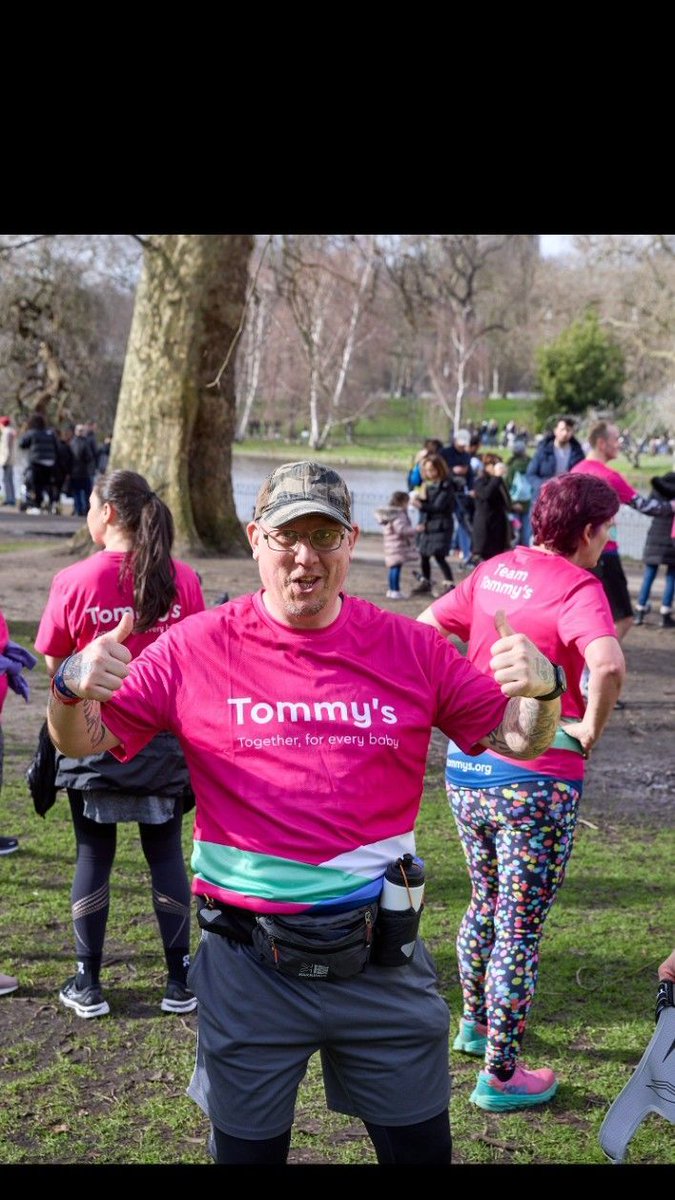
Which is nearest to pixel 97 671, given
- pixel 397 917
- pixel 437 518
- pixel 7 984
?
pixel 397 917

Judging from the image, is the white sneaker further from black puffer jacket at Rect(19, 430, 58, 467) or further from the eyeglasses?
black puffer jacket at Rect(19, 430, 58, 467)

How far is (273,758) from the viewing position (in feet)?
9.51

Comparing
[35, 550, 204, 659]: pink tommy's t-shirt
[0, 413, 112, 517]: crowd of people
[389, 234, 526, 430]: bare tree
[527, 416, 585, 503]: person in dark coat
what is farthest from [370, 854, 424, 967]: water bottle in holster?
[389, 234, 526, 430]: bare tree

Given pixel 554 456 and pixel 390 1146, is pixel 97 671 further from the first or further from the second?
pixel 554 456

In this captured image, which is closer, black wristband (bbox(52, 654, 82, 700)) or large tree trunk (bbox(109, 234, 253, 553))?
black wristband (bbox(52, 654, 82, 700))

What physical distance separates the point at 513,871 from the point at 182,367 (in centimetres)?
1252

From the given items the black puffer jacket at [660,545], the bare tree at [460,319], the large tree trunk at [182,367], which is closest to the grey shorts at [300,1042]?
the black puffer jacket at [660,545]

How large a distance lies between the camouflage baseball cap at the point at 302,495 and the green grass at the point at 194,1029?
208 centimetres

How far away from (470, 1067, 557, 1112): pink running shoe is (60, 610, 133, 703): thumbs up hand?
219 centimetres

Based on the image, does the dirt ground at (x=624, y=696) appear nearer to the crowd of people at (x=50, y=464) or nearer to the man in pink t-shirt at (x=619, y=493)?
the man in pink t-shirt at (x=619, y=493)

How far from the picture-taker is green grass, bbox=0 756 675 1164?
3.96m

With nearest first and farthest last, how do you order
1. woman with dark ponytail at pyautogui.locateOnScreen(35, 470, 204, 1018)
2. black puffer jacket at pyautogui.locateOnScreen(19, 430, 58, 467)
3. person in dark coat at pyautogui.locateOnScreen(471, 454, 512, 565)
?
woman with dark ponytail at pyautogui.locateOnScreen(35, 470, 204, 1018)
person in dark coat at pyautogui.locateOnScreen(471, 454, 512, 565)
black puffer jacket at pyautogui.locateOnScreen(19, 430, 58, 467)

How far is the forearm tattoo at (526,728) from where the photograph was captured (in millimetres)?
2963
